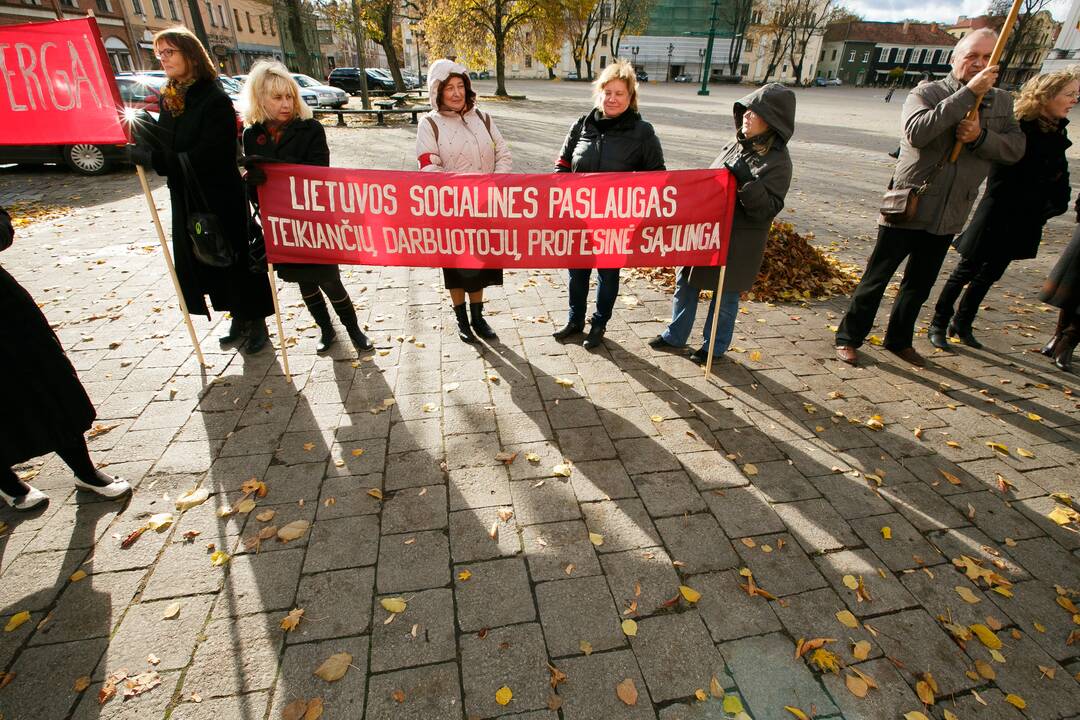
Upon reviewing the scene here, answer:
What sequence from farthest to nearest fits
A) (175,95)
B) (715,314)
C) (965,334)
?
1. (965,334)
2. (715,314)
3. (175,95)

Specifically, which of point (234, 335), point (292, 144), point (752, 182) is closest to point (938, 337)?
point (752, 182)

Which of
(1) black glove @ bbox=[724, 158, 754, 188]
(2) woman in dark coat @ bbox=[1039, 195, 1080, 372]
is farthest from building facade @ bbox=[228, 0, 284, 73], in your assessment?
(2) woman in dark coat @ bbox=[1039, 195, 1080, 372]

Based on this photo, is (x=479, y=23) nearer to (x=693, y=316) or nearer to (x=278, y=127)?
(x=278, y=127)

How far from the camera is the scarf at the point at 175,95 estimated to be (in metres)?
3.56

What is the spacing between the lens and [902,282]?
4.29 meters

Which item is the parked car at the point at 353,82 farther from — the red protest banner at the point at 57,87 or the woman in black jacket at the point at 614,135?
the woman in black jacket at the point at 614,135

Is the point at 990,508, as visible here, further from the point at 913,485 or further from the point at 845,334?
the point at 845,334

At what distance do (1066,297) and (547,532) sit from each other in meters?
4.65

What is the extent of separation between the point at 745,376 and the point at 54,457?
4.81 m

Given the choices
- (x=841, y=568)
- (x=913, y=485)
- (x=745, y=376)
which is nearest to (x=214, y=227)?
(x=745, y=376)

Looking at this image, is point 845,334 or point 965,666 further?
point 845,334

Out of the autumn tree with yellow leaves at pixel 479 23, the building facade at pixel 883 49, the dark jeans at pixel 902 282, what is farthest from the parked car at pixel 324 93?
the building facade at pixel 883 49

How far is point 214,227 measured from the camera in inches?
148

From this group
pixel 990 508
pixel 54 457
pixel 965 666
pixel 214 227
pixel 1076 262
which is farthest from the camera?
pixel 1076 262
